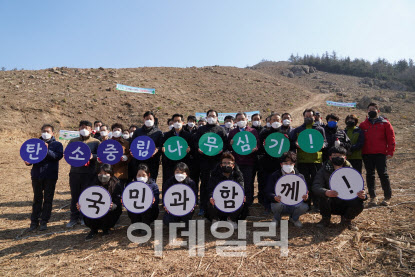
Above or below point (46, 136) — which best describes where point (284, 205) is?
below

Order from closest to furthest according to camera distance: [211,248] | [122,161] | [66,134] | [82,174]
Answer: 1. [211,248]
2. [82,174]
3. [122,161]
4. [66,134]

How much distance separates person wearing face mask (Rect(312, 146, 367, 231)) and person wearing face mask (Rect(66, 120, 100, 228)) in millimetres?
4116

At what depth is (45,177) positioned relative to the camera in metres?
4.84

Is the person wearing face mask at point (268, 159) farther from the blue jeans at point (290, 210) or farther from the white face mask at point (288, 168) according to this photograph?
the white face mask at point (288, 168)

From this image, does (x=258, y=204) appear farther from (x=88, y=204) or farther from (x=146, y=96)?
(x=146, y=96)

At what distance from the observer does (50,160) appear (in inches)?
193

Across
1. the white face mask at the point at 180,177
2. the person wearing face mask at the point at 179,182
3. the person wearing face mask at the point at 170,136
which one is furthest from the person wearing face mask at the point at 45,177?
the white face mask at the point at 180,177

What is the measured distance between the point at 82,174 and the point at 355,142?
5672 millimetres

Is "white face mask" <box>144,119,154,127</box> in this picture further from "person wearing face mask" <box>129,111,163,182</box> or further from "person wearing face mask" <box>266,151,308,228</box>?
"person wearing face mask" <box>266,151,308,228</box>

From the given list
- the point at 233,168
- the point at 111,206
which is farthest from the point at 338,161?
the point at 111,206

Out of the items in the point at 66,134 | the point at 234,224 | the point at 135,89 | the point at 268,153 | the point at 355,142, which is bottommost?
the point at 234,224

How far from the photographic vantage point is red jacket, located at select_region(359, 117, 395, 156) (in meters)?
5.44

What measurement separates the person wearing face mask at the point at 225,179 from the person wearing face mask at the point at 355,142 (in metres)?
2.62

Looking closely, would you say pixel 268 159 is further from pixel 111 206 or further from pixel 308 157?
pixel 111 206
